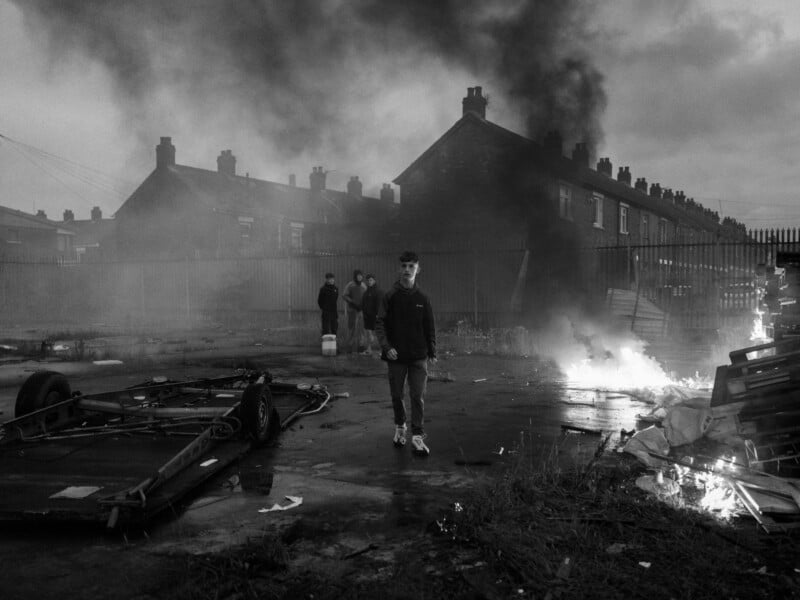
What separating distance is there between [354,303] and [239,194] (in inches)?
938

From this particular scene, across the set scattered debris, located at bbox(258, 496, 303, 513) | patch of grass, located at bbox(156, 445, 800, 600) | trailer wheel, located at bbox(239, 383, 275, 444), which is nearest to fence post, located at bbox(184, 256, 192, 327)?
trailer wheel, located at bbox(239, 383, 275, 444)

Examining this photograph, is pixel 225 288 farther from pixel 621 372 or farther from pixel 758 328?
pixel 758 328

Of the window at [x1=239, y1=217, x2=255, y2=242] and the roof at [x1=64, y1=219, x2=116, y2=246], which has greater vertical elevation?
the roof at [x1=64, y1=219, x2=116, y2=246]

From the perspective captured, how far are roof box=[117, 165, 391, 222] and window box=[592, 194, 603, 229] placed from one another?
17.2 m

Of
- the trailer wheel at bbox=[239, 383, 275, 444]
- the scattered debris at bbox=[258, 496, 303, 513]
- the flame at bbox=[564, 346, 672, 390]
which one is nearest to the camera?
the scattered debris at bbox=[258, 496, 303, 513]

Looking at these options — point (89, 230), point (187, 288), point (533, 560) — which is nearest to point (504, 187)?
point (187, 288)

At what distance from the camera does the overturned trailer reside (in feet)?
14.0

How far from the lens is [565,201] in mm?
27969

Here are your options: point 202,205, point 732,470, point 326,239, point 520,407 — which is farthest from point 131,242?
point 732,470

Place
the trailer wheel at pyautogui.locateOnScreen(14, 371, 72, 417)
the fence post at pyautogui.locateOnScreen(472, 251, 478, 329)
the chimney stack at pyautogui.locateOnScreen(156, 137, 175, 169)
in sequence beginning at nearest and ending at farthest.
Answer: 1. the trailer wheel at pyautogui.locateOnScreen(14, 371, 72, 417)
2. the fence post at pyautogui.locateOnScreen(472, 251, 478, 329)
3. the chimney stack at pyautogui.locateOnScreen(156, 137, 175, 169)

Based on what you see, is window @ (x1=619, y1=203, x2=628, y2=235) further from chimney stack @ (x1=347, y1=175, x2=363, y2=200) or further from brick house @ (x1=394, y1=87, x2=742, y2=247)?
chimney stack @ (x1=347, y1=175, x2=363, y2=200)

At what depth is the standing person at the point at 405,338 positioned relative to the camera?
6.50 meters

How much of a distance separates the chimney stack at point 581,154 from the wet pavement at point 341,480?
22.9 m

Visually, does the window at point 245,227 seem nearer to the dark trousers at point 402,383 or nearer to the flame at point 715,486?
the dark trousers at point 402,383
